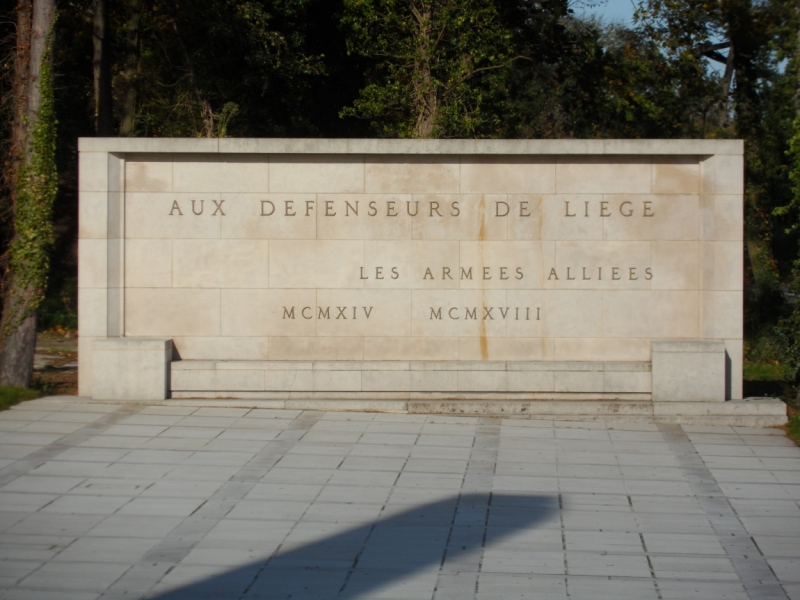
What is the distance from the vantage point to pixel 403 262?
35.4ft

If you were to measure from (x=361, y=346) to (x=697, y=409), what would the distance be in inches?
152

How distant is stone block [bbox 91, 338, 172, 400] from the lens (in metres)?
10.5

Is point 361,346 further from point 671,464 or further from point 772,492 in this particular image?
point 772,492

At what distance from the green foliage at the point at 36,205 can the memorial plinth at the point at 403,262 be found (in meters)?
1.03

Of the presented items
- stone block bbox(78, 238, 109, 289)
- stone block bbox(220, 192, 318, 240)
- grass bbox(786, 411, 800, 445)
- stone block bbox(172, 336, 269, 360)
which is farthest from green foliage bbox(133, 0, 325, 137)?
grass bbox(786, 411, 800, 445)

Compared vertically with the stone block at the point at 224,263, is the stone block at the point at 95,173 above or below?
above

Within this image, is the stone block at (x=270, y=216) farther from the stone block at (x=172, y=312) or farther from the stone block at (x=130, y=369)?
the stone block at (x=130, y=369)

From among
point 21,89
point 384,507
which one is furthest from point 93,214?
point 384,507

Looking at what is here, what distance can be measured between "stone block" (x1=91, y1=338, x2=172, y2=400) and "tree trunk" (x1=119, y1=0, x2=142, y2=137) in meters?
11.9

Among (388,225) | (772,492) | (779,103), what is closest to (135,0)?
(388,225)

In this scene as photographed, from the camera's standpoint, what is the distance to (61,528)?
6398 millimetres

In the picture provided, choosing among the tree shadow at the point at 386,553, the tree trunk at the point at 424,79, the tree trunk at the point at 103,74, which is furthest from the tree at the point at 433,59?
the tree shadow at the point at 386,553

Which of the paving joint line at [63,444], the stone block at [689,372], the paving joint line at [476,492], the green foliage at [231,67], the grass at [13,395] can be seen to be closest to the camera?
the paving joint line at [476,492]

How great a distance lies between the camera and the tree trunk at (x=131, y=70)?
21.4 meters
